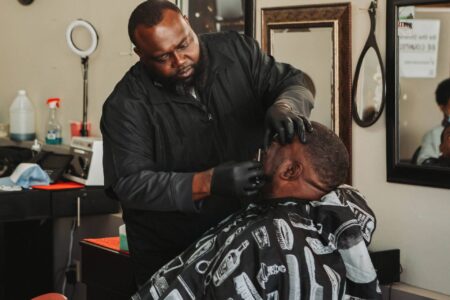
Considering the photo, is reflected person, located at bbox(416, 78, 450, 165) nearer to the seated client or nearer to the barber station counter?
the seated client

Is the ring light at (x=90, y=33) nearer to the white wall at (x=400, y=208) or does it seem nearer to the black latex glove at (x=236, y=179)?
the white wall at (x=400, y=208)

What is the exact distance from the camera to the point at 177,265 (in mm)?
1943

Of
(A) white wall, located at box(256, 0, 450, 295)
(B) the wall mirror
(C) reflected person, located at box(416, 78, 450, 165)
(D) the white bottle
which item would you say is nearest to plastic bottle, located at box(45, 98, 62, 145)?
(D) the white bottle

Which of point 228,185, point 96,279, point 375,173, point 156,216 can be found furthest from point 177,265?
point 96,279

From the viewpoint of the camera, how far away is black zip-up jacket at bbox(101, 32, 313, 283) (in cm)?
200

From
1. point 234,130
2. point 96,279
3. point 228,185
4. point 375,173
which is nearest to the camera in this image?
point 228,185

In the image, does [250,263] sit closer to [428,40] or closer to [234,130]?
[234,130]

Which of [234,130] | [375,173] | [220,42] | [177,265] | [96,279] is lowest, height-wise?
[96,279]

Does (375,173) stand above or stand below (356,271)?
above

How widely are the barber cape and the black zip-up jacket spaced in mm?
248

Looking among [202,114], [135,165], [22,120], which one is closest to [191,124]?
[202,114]

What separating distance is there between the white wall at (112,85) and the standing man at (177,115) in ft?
1.91

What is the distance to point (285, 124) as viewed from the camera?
168 cm

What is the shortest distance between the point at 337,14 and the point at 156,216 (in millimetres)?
995
